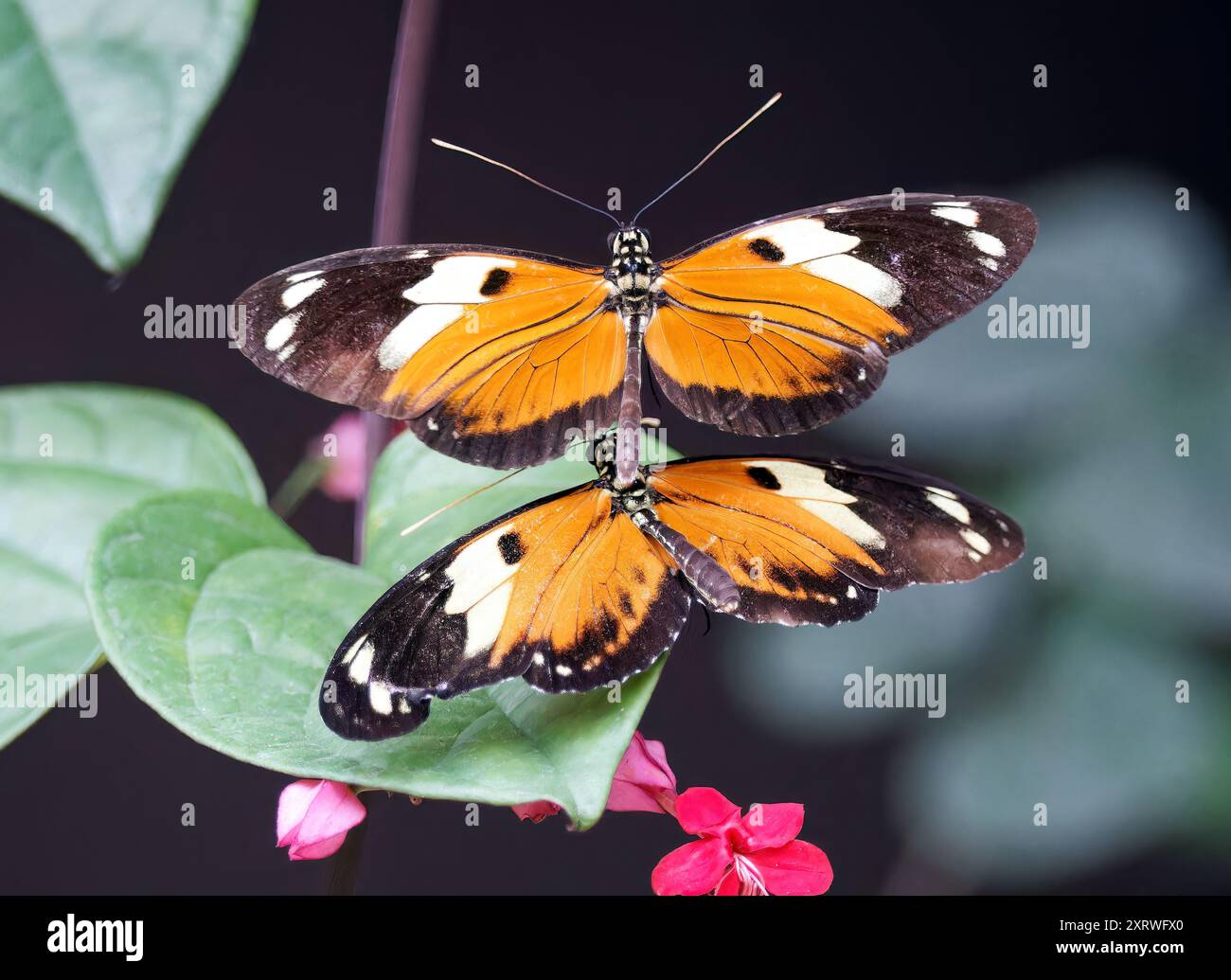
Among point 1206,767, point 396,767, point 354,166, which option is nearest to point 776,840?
point 396,767

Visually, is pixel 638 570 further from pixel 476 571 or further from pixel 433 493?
pixel 433 493

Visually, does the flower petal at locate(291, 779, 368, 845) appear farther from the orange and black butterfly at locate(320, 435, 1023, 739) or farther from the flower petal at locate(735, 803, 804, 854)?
the flower petal at locate(735, 803, 804, 854)

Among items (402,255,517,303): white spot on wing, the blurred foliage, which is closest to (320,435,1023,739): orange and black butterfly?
(402,255,517,303): white spot on wing

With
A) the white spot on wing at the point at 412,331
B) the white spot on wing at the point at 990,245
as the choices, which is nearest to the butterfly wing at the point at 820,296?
the white spot on wing at the point at 990,245

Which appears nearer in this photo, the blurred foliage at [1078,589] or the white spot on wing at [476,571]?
the white spot on wing at [476,571]

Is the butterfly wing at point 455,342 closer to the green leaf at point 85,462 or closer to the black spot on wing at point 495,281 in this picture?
the black spot on wing at point 495,281
